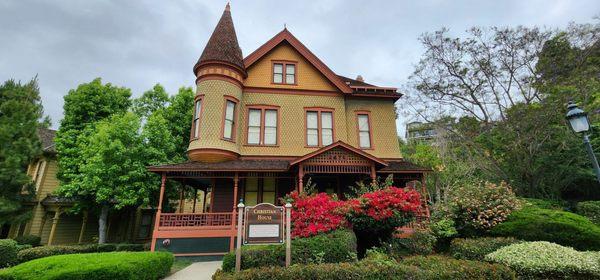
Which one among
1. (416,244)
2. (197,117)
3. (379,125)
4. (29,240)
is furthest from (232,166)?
(29,240)

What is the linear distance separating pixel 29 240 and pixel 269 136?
54.0ft

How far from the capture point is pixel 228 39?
629 inches

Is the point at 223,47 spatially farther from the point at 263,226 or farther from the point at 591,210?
the point at 591,210

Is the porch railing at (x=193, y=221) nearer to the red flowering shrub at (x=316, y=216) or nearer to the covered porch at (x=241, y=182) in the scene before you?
the covered porch at (x=241, y=182)

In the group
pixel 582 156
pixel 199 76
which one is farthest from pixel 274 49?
pixel 582 156

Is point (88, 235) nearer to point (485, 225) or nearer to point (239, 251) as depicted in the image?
point (239, 251)

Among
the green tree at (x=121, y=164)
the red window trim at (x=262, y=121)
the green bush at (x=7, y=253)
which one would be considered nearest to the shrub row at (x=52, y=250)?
the green bush at (x=7, y=253)

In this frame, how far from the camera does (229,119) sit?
14812 millimetres

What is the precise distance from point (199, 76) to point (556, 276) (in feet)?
51.4

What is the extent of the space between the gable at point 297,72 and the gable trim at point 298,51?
0.67ft

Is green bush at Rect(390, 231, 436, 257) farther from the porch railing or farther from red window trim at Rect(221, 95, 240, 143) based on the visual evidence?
red window trim at Rect(221, 95, 240, 143)

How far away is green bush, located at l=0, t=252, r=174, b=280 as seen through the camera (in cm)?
675

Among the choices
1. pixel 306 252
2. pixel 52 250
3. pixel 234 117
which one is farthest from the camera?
pixel 234 117

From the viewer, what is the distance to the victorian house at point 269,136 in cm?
1291
